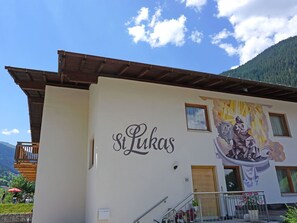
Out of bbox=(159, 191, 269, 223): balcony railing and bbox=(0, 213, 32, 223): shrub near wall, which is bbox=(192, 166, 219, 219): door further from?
bbox=(0, 213, 32, 223): shrub near wall

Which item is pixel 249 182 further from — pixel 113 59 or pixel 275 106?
pixel 113 59

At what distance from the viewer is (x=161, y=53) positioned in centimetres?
1230

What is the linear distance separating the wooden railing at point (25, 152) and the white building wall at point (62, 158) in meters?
3.41

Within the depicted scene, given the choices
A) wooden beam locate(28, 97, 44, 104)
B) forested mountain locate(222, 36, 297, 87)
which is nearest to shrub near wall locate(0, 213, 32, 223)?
wooden beam locate(28, 97, 44, 104)

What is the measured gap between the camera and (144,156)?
837 cm

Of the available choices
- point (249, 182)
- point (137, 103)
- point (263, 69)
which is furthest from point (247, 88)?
point (263, 69)

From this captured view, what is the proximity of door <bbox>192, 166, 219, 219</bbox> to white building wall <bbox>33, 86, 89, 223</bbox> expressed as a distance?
424 cm

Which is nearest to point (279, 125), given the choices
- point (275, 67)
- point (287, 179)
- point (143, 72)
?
point (287, 179)

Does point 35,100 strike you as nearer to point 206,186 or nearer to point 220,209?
point 206,186

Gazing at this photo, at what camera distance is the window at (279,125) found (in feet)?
37.5

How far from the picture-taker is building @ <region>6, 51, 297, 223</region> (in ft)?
26.1

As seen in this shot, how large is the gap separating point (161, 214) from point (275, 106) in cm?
762

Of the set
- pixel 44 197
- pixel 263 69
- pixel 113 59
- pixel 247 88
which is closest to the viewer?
pixel 113 59

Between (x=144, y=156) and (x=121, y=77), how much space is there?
294 cm
